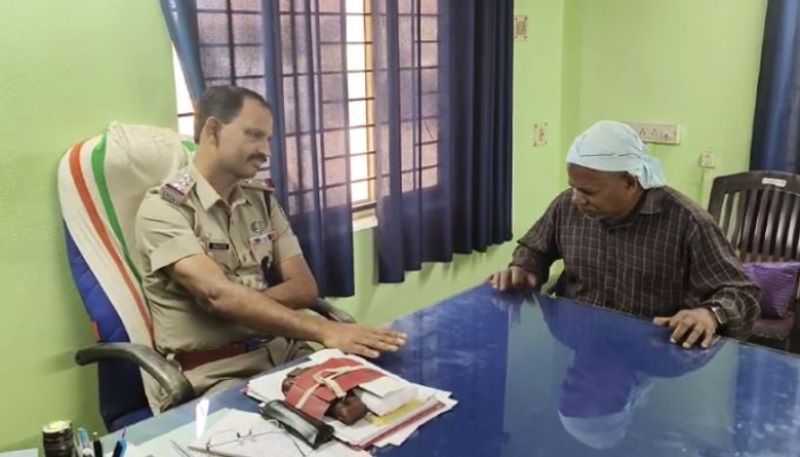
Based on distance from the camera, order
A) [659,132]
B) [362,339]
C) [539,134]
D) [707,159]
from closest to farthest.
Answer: [362,339]
[707,159]
[659,132]
[539,134]

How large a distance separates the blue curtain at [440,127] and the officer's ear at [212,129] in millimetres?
960

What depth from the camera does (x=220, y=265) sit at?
2041 millimetres

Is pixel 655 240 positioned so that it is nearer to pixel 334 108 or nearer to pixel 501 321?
pixel 501 321

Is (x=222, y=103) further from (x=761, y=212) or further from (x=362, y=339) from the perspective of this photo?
(x=761, y=212)

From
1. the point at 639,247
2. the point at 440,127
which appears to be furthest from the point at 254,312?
the point at 440,127

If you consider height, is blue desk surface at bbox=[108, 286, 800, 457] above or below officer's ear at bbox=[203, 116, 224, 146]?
below

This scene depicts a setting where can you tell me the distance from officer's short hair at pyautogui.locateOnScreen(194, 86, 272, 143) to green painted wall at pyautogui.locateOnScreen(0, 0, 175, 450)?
0.27 m

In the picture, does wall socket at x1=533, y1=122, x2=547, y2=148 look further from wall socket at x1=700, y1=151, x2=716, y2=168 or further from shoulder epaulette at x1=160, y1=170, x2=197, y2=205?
shoulder epaulette at x1=160, y1=170, x2=197, y2=205

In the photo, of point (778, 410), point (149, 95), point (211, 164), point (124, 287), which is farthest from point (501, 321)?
point (149, 95)

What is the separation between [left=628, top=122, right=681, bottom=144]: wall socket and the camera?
11.5 ft

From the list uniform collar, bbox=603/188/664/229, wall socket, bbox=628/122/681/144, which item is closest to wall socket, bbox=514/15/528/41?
wall socket, bbox=628/122/681/144

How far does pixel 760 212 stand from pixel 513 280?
152cm

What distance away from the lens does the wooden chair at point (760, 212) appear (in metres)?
3.00

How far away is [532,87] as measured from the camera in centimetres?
366
